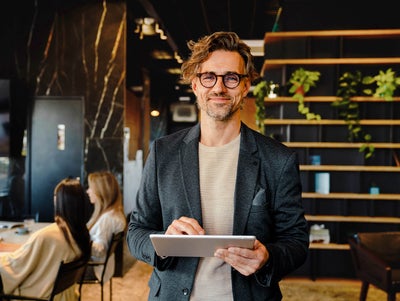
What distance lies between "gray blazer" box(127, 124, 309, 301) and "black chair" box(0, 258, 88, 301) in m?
1.37

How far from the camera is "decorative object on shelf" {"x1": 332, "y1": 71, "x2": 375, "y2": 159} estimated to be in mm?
5234

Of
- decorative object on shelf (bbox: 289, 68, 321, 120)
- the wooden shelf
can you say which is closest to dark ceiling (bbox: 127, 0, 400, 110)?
decorative object on shelf (bbox: 289, 68, 321, 120)

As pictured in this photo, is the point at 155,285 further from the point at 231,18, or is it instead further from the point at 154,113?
the point at 154,113

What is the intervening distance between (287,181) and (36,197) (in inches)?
204

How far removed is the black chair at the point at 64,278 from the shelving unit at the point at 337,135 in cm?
310

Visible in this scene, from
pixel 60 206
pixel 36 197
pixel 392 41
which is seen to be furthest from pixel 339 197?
pixel 36 197

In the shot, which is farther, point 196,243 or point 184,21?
point 184,21

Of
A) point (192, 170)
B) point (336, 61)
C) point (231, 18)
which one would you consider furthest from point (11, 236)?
A: point (231, 18)

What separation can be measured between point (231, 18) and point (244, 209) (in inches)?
235

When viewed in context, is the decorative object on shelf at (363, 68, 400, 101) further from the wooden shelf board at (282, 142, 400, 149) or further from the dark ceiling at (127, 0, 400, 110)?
the dark ceiling at (127, 0, 400, 110)

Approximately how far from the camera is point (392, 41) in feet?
18.0

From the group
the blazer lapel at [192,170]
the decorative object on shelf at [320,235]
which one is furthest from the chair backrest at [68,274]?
the decorative object on shelf at [320,235]

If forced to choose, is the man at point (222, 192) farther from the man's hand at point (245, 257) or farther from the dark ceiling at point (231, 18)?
the dark ceiling at point (231, 18)

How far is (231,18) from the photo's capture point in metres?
7.07
